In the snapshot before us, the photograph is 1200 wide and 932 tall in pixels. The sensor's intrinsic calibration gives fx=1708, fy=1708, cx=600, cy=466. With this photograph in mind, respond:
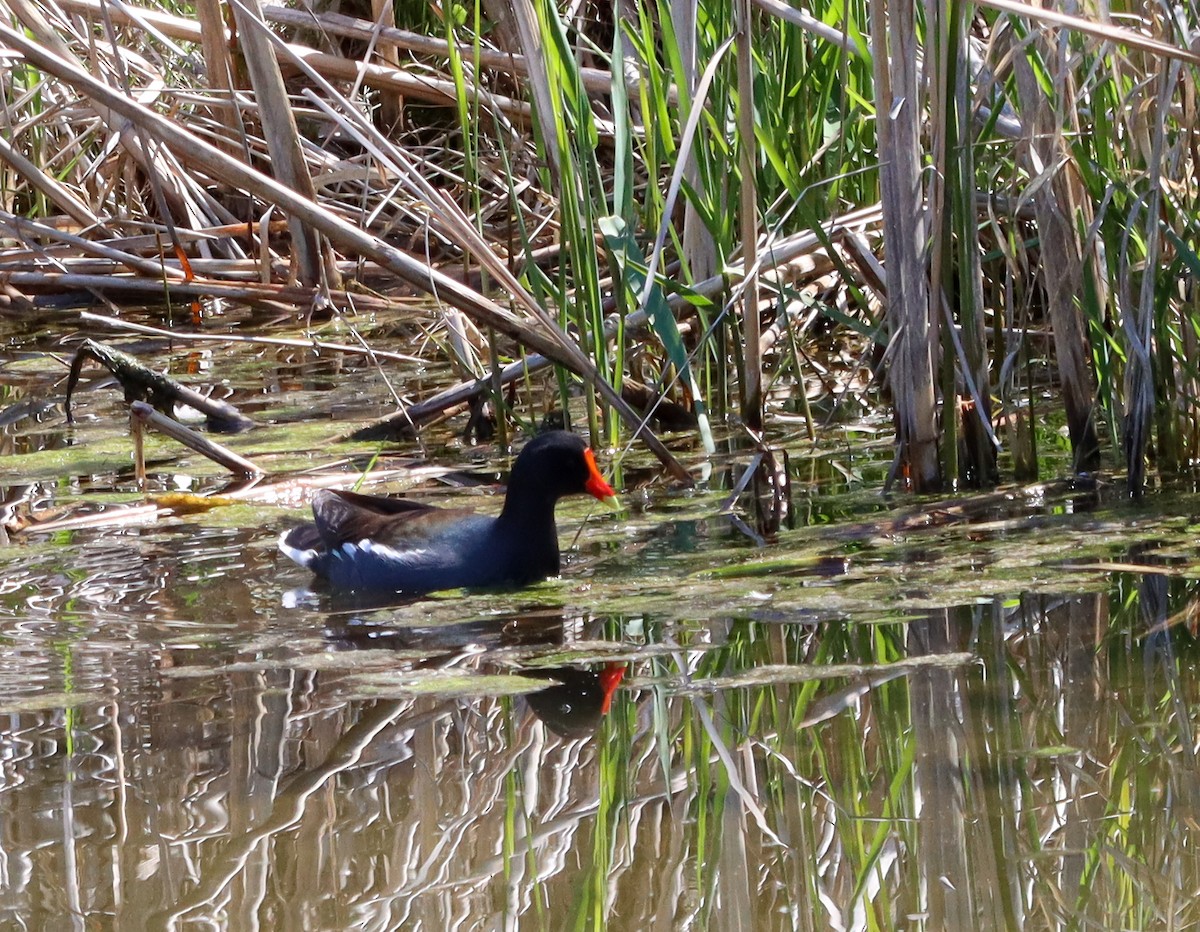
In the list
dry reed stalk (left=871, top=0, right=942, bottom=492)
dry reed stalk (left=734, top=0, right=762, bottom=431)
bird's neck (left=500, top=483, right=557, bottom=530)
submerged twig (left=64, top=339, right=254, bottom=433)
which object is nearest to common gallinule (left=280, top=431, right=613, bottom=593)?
bird's neck (left=500, top=483, right=557, bottom=530)

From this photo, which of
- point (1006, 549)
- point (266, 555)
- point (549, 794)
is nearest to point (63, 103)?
point (266, 555)

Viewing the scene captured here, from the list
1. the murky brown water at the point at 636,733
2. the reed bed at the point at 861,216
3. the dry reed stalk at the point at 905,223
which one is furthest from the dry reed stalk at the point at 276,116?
the dry reed stalk at the point at 905,223

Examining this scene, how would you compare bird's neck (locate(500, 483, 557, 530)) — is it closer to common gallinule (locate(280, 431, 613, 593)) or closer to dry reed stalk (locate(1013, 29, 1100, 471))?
common gallinule (locate(280, 431, 613, 593))

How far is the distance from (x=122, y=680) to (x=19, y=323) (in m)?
4.69

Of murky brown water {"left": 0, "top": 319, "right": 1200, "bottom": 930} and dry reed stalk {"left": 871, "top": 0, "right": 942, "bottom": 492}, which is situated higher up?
dry reed stalk {"left": 871, "top": 0, "right": 942, "bottom": 492}

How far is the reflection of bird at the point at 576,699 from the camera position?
8.45 ft

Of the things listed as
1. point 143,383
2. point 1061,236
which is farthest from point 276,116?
point 1061,236

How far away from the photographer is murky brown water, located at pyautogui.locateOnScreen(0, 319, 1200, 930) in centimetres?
194

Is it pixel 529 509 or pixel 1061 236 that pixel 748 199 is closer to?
pixel 1061 236

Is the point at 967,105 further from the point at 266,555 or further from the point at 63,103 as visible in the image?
the point at 63,103

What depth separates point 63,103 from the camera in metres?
6.56

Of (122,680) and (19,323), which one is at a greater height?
(19,323)

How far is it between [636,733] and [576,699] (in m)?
0.22

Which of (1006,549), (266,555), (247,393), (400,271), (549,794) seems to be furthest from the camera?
(247,393)
